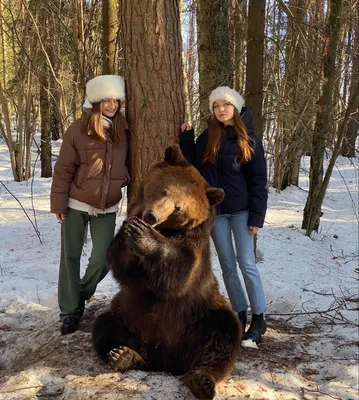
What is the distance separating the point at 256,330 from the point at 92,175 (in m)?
2.20

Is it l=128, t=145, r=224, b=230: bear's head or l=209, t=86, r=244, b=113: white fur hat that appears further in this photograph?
l=209, t=86, r=244, b=113: white fur hat

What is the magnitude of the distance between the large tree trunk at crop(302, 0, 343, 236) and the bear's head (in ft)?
20.9

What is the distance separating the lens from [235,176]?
13.8ft

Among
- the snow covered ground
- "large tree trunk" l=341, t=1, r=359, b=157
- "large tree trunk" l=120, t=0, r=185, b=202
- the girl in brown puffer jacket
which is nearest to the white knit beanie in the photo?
the girl in brown puffer jacket

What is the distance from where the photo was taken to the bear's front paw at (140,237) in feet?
10.5

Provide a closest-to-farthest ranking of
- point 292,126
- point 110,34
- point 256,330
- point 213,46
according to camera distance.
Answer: point 256,330, point 213,46, point 110,34, point 292,126

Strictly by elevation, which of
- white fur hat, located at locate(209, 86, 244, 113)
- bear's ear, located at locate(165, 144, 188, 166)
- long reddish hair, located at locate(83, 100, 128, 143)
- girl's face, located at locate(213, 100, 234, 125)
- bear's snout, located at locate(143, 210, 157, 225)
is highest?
white fur hat, located at locate(209, 86, 244, 113)

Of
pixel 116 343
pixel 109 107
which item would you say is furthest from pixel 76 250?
pixel 109 107

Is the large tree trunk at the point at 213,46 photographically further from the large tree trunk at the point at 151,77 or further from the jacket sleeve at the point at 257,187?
the jacket sleeve at the point at 257,187

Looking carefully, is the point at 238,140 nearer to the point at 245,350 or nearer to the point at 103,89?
the point at 103,89

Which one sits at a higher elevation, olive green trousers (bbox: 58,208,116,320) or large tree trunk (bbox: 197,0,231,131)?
large tree trunk (bbox: 197,0,231,131)

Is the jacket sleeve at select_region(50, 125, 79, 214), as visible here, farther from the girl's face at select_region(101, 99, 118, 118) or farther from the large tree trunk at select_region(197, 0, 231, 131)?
the large tree trunk at select_region(197, 0, 231, 131)

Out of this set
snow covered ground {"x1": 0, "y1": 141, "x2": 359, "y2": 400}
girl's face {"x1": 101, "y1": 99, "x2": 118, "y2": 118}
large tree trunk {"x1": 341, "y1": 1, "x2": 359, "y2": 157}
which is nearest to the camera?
snow covered ground {"x1": 0, "y1": 141, "x2": 359, "y2": 400}

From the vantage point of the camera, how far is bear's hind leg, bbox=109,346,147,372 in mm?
3494
